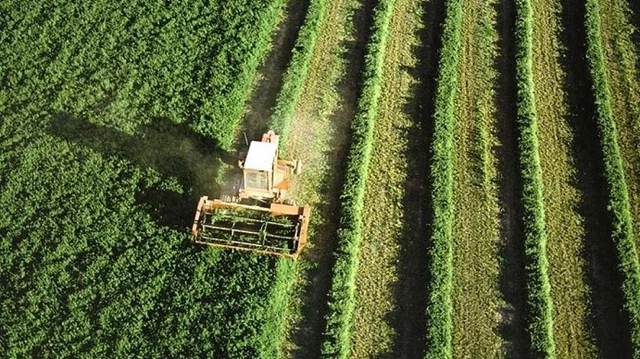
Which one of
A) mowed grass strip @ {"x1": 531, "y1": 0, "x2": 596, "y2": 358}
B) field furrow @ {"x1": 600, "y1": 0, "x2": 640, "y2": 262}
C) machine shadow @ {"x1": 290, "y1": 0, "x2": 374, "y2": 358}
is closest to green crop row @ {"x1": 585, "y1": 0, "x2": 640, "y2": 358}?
field furrow @ {"x1": 600, "y1": 0, "x2": 640, "y2": 262}

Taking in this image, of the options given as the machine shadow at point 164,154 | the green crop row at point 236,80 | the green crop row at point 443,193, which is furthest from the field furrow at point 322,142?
the green crop row at point 443,193

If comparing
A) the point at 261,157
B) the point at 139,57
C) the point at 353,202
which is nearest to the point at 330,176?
the point at 353,202

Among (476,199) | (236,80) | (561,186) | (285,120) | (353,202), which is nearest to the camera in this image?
(353,202)

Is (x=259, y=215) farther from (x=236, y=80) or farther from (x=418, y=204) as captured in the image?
(x=236, y=80)

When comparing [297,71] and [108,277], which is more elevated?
[297,71]

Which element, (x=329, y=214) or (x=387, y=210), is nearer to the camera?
(x=329, y=214)

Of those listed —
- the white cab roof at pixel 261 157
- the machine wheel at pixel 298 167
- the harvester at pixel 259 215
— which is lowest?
the harvester at pixel 259 215

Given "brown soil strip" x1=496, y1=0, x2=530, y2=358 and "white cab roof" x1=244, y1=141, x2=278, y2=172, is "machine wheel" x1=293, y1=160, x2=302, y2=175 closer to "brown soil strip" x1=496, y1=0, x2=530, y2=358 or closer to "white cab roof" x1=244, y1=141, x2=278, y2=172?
"white cab roof" x1=244, y1=141, x2=278, y2=172

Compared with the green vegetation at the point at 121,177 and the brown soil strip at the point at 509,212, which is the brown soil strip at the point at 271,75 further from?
the brown soil strip at the point at 509,212
